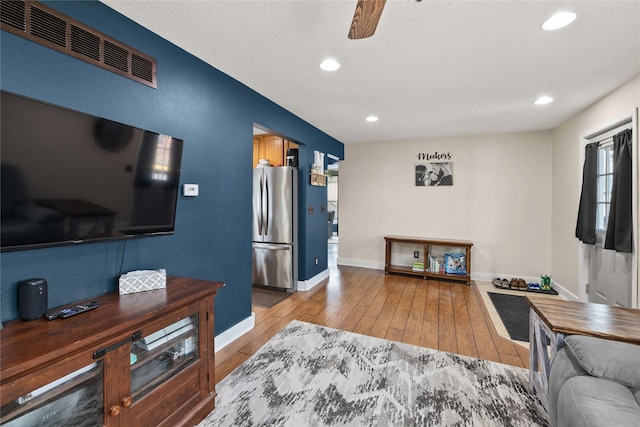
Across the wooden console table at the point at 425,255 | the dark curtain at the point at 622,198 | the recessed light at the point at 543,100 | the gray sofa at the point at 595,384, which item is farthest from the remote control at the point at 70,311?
the wooden console table at the point at 425,255

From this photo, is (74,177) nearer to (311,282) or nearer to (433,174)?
(311,282)

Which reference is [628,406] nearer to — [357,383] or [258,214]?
[357,383]

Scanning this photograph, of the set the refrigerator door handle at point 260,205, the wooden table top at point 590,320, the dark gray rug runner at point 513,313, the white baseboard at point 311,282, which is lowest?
the dark gray rug runner at point 513,313

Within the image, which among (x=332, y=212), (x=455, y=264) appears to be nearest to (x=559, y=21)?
(x=455, y=264)

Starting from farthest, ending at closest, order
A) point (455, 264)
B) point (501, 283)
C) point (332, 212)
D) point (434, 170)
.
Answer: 1. point (332, 212)
2. point (434, 170)
3. point (455, 264)
4. point (501, 283)

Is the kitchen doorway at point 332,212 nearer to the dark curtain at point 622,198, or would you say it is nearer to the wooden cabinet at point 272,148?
the wooden cabinet at point 272,148

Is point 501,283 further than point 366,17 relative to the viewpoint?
Yes

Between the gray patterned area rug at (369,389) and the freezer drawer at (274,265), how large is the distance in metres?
1.55

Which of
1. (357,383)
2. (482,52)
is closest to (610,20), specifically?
(482,52)

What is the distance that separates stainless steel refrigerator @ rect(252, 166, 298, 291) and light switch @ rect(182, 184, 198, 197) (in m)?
1.84

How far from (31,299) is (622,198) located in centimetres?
449

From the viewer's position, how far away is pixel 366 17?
1.31m

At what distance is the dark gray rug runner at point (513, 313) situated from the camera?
2.87 m

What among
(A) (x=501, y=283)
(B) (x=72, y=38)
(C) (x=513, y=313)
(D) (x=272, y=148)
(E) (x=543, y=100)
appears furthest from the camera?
(D) (x=272, y=148)
